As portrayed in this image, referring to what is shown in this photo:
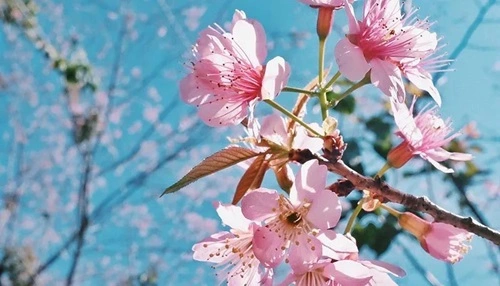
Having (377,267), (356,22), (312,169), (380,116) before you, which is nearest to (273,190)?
(312,169)

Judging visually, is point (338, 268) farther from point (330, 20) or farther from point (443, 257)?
point (330, 20)

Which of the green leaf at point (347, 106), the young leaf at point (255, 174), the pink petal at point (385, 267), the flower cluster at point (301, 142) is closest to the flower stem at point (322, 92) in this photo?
the flower cluster at point (301, 142)

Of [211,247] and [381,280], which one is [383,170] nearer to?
[381,280]

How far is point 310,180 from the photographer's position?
85 centimetres

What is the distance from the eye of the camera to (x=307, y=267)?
2.64 feet

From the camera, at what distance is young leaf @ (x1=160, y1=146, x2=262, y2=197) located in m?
0.84

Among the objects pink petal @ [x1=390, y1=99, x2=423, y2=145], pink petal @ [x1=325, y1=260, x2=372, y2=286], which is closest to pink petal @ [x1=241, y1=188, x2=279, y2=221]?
pink petal @ [x1=325, y1=260, x2=372, y2=286]

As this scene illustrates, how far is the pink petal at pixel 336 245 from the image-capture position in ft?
2.66

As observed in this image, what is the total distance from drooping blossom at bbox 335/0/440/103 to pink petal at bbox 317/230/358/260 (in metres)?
0.21

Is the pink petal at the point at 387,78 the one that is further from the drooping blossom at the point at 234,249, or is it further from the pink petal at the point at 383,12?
the drooping blossom at the point at 234,249

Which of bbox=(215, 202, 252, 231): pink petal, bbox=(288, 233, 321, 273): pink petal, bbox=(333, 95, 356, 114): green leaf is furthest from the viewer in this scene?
bbox=(333, 95, 356, 114): green leaf

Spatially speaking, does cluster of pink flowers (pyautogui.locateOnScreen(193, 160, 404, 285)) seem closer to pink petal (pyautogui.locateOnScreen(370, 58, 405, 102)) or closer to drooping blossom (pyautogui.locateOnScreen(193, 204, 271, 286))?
drooping blossom (pyautogui.locateOnScreen(193, 204, 271, 286))

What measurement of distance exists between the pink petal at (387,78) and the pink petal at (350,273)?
240 millimetres

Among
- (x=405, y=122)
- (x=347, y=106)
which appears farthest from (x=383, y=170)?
(x=347, y=106)
